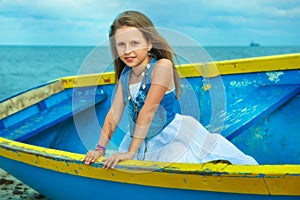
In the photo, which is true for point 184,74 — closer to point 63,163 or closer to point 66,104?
point 66,104

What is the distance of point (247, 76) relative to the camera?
3.43 metres

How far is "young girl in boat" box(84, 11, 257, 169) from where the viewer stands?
7.87 feet

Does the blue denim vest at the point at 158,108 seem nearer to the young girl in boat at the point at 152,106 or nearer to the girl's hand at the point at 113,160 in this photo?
the young girl in boat at the point at 152,106

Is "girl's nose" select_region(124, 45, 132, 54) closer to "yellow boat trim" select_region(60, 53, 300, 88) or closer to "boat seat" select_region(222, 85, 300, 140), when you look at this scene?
"boat seat" select_region(222, 85, 300, 140)

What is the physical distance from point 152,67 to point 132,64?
0.11m

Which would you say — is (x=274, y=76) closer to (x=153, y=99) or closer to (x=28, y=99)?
(x=153, y=99)

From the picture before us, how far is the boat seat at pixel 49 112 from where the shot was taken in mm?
3436

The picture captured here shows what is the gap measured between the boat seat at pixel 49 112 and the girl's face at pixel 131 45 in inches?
50.4

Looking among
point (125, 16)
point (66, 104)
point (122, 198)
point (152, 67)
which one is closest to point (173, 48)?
point (152, 67)

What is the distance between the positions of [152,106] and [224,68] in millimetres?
1269

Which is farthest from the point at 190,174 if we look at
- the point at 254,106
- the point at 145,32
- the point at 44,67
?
the point at 44,67

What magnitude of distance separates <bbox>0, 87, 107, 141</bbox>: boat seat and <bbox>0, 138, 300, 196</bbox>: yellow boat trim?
3.00 feet

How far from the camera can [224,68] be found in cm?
353

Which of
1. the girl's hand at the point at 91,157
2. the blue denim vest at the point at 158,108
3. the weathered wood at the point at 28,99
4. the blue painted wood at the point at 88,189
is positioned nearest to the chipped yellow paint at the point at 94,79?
the weathered wood at the point at 28,99
